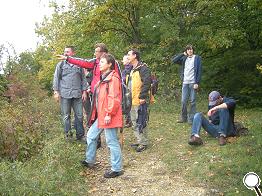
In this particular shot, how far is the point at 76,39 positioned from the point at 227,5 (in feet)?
22.9

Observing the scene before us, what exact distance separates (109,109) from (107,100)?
21 centimetres

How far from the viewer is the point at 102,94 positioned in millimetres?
7004

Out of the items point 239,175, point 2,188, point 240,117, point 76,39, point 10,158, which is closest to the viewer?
point 2,188

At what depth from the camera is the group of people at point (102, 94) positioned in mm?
6938

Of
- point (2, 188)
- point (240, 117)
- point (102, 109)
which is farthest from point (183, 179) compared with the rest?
point (240, 117)

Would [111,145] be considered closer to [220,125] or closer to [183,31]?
[220,125]

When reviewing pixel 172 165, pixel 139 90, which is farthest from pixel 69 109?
pixel 172 165

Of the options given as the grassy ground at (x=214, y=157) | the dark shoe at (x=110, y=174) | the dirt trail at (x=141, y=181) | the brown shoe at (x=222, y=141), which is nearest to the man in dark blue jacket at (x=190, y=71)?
the grassy ground at (x=214, y=157)

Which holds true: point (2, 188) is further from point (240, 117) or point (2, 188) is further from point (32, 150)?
point (240, 117)

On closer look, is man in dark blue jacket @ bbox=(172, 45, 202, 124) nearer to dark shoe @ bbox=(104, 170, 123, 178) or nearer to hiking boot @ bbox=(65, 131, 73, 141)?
hiking boot @ bbox=(65, 131, 73, 141)

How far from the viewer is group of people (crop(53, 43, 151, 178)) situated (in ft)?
22.8

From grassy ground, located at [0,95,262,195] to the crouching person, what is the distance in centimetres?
61

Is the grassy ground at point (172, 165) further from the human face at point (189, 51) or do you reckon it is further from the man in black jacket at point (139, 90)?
the human face at point (189, 51)

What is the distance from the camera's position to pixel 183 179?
7.00 metres
